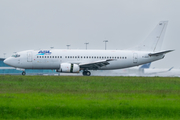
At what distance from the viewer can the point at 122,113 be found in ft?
55.0

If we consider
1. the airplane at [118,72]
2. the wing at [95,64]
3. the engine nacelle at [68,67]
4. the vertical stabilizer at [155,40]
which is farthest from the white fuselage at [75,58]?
the airplane at [118,72]

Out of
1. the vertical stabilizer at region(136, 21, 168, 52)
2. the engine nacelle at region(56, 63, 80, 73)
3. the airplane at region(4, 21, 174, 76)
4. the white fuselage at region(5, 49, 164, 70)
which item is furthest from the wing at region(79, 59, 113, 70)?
the vertical stabilizer at region(136, 21, 168, 52)

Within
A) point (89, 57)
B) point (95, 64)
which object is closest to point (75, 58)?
point (89, 57)

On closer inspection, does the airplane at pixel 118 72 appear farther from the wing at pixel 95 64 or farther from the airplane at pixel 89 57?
the wing at pixel 95 64

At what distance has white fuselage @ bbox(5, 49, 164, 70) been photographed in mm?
44719

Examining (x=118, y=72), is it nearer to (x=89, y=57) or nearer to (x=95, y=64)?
(x=89, y=57)

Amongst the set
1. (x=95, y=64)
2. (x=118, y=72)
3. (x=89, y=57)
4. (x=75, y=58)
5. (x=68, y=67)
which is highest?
(x=89, y=57)

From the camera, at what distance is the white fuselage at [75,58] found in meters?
44.7

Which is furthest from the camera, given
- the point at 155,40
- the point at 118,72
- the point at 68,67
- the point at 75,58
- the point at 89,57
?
the point at 118,72

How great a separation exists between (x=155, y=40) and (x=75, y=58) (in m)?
12.9

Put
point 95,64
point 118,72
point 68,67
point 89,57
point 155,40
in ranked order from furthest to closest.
→ point 118,72 < point 155,40 < point 89,57 < point 95,64 < point 68,67

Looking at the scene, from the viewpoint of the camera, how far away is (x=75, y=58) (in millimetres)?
46188

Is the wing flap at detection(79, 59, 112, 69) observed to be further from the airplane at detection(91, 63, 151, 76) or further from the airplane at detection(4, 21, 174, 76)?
the airplane at detection(91, 63, 151, 76)

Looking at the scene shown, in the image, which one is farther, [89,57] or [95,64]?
[89,57]
